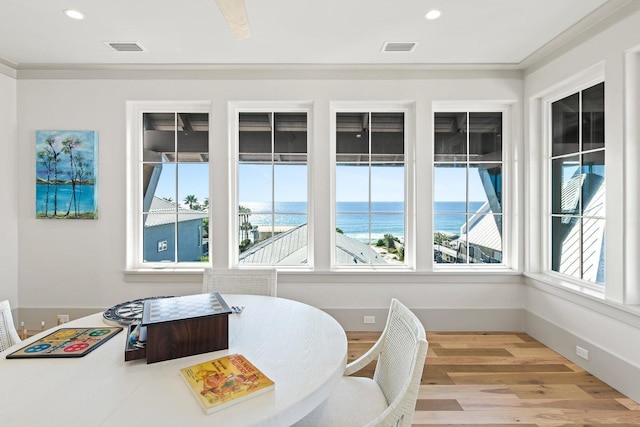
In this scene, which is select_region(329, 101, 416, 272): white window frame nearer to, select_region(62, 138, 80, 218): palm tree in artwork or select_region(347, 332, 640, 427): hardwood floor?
select_region(347, 332, 640, 427): hardwood floor

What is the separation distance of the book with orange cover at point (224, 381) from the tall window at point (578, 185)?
8.81ft

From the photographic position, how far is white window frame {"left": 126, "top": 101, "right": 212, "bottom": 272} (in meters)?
3.20

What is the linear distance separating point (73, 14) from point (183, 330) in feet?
8.01

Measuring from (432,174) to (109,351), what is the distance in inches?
113

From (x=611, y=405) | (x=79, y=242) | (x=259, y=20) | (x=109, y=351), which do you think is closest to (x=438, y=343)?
(x=611, y=405)

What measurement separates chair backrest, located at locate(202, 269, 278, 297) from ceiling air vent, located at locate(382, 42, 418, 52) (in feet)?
6.75

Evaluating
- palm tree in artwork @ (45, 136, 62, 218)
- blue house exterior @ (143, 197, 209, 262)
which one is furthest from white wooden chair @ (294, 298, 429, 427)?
palm tree in artwork @ (45, 136, 62, 218)

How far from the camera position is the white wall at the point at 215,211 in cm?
313

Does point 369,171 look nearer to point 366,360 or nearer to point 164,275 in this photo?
point 366,360

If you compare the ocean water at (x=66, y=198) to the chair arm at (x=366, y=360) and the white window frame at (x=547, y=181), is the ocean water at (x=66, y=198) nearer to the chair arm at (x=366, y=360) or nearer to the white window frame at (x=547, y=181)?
the chair arm at (x=366, y=360)

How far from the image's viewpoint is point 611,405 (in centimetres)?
202

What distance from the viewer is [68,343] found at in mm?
1314

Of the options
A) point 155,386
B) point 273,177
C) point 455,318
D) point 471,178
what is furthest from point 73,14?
point 455,318

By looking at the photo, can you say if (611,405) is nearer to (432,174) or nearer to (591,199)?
(591,199)
